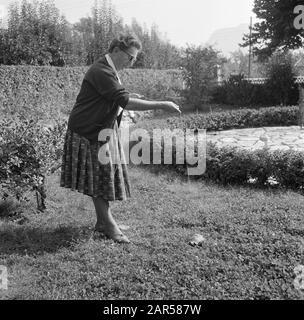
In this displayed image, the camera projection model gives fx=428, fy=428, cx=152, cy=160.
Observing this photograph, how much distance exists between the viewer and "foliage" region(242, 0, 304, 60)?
15.5 meters

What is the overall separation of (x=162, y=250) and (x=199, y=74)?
12760 mm

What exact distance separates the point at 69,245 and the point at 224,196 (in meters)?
2.23

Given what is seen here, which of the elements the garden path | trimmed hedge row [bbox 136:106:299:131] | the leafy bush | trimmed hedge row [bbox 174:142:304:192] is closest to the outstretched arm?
trimmed hedge row [bbox 174:142:304:192]

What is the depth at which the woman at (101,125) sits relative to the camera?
342 cm

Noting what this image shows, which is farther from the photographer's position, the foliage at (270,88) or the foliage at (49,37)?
the foliage at (270,88)

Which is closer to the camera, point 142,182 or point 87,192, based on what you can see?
point 87,192

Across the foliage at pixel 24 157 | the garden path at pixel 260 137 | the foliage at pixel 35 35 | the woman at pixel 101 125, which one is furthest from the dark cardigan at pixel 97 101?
the foliage at pixel 35 35

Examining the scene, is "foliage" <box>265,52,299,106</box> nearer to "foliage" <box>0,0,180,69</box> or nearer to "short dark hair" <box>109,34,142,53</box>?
"foliage" <box>0,0,180,69</box>

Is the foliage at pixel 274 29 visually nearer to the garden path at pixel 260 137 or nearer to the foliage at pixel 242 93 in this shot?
the foliage at pixel 242 93

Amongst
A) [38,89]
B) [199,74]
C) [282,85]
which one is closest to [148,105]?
[38,89]

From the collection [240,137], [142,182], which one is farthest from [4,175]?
[240,137]

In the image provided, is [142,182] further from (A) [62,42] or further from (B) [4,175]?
(A) [62,42]

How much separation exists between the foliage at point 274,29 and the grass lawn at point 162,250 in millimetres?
12309

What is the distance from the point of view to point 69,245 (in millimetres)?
3727
